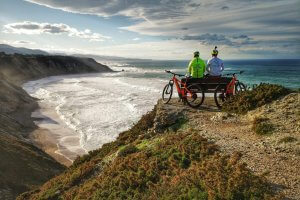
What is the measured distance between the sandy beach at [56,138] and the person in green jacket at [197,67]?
12.1 metres

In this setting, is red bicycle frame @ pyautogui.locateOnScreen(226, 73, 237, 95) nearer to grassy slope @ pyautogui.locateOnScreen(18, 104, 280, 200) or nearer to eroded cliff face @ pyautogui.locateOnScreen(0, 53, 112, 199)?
grassy slope @ pyautogui.locateOnScreen(18, 104, 280, 200)

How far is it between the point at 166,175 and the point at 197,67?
7.71m

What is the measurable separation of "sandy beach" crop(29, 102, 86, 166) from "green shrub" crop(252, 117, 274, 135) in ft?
49.7

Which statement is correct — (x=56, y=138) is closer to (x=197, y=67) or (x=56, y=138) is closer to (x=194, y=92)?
(x=194, y=92)

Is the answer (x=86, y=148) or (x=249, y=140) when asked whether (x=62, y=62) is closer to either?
(x=86, y=148)

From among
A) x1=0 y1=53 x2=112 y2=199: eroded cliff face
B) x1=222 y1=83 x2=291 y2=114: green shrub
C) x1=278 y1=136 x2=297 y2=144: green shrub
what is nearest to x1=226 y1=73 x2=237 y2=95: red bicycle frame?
x1=222 y1=83 x2=291 y2=114: green shrub

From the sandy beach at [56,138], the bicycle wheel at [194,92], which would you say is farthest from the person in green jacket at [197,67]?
the sandy beach at [56,138]

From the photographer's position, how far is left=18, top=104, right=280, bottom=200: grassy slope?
8.35 m

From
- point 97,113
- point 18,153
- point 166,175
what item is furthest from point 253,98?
point 97,113

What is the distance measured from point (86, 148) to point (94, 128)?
5.72 meters

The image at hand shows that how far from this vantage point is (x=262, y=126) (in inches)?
472

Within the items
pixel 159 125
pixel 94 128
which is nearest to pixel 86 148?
pixel 94 128

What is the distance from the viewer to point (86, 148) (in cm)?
2675

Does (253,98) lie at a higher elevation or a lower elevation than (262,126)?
higher
